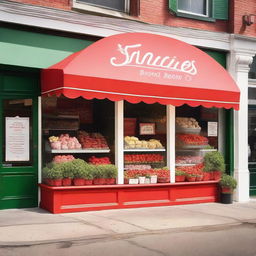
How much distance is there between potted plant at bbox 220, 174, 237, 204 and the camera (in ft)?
38.4

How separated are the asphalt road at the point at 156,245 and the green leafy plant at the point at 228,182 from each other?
3.27 meters

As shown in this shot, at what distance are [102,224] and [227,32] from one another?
6.48 m

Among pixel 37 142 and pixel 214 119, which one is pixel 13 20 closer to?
pixel 37 142

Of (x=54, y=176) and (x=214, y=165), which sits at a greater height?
(x=214, y=165)

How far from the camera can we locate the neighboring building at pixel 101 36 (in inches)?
390

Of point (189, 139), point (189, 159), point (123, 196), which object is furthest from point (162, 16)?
point (123, 196)

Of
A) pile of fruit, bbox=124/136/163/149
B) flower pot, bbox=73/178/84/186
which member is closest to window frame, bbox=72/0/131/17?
pile of fruit, bbox=124/136/163/149

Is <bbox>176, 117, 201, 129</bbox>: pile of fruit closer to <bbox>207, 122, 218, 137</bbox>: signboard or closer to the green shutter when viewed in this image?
<bbox>207, 122, 218, 137</bbox>: signboard

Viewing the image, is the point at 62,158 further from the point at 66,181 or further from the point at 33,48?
the point at 33,48

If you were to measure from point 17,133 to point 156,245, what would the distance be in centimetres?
441

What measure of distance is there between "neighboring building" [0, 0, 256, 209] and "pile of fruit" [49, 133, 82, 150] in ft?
1.04

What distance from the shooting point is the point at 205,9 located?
12680mm

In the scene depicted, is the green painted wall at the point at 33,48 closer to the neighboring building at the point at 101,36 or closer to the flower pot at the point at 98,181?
the neighboring building at the point at 101,36

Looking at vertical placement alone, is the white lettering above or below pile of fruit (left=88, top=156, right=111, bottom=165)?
above
